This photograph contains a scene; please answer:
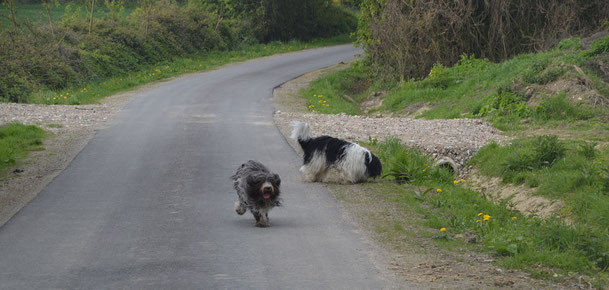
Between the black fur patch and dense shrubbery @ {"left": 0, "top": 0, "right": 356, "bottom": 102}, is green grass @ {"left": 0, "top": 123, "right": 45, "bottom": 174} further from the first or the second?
the black fur patch

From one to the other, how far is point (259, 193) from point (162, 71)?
26.5m

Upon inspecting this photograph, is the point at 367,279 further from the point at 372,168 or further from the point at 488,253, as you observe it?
the point at 372,168

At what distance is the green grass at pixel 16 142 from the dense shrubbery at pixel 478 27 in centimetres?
1612

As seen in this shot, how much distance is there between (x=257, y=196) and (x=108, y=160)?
631cm

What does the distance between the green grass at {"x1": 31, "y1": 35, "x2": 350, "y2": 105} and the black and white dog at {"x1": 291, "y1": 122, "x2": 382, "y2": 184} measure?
14.8 m

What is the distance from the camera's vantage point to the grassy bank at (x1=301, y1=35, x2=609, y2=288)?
870 centimetres

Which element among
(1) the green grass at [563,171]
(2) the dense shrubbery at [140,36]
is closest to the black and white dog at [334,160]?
(1) the green grass at [563,171]

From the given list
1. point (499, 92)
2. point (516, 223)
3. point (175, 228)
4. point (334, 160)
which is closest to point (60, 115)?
point (334, 160)

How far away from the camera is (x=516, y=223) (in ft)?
34.2

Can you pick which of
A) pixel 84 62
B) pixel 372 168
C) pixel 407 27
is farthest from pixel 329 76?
pixel 372 168

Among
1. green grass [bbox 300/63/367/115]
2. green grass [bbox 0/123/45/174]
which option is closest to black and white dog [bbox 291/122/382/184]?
green grass [bbox 0/123/45/174]

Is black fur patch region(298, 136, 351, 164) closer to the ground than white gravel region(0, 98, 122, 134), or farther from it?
farther from it

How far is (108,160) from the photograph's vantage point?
48.6ft

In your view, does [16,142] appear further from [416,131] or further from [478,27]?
[478,27]
